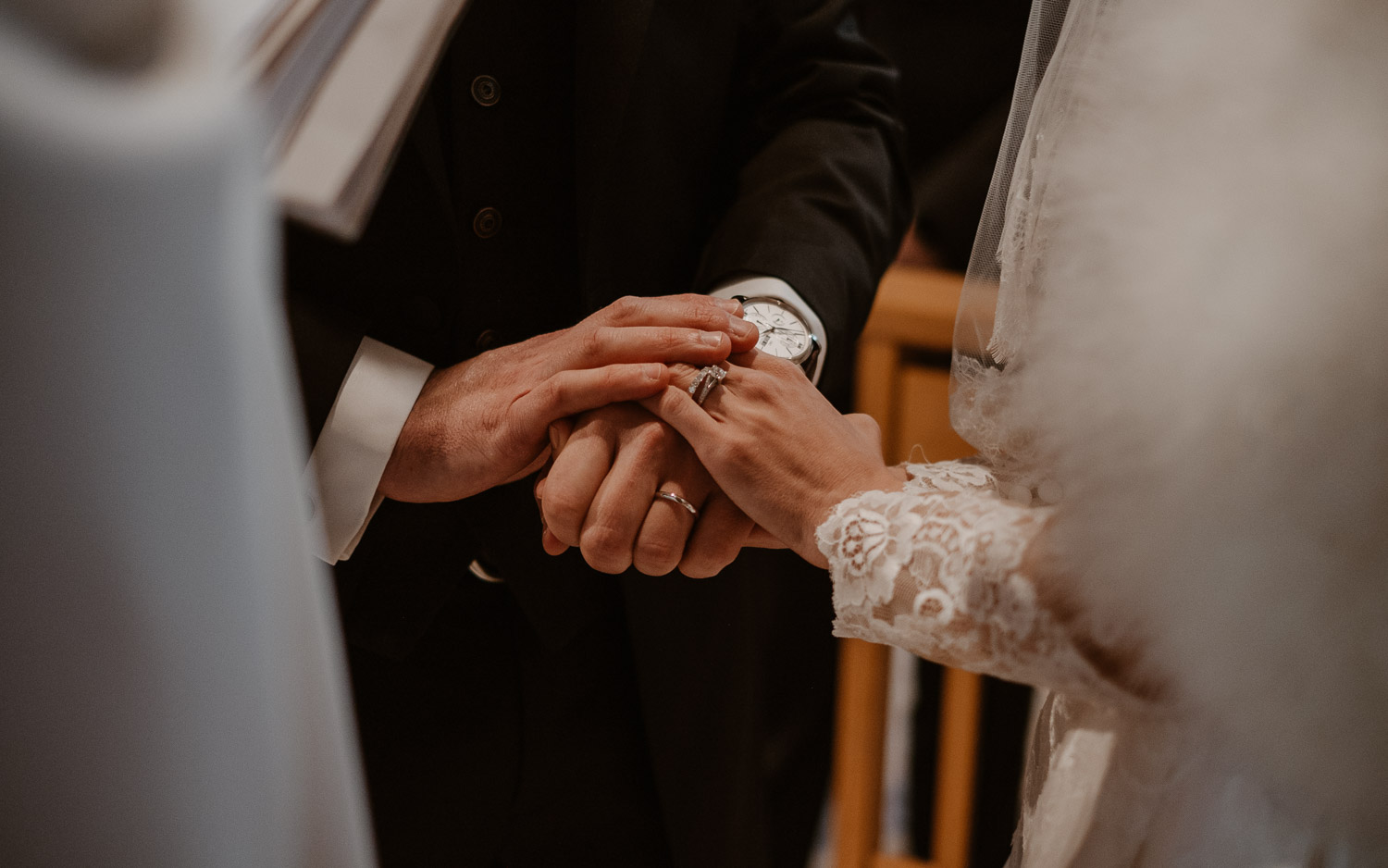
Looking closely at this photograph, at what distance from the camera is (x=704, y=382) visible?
29.0 inches

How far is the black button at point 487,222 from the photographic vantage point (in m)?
0.79

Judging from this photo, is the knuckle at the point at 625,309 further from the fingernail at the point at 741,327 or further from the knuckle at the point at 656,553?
the knuckle at the point at 656,553

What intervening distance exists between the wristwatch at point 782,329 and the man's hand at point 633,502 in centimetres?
15

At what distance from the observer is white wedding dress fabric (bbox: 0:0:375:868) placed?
1.20ft

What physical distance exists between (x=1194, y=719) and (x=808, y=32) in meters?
0.72

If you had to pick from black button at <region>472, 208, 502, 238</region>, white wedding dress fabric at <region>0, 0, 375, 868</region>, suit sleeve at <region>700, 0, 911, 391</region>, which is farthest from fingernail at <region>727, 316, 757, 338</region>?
white wedding dress fabric at <region>0, 0, 375, 868</region>

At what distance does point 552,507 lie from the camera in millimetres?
712

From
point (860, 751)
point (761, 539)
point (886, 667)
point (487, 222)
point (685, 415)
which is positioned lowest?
point (860, 751)

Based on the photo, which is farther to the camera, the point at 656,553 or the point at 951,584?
the point at 656,553

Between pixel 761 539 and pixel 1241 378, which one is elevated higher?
pixel 1241 378

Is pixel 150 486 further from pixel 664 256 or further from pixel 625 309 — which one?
pixel 664 256

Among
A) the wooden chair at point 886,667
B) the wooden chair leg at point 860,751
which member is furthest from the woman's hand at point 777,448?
the wooden chair leg at point 860,751

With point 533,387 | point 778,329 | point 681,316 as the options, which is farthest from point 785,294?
point 533,387

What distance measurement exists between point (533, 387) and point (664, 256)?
229 millimetres
